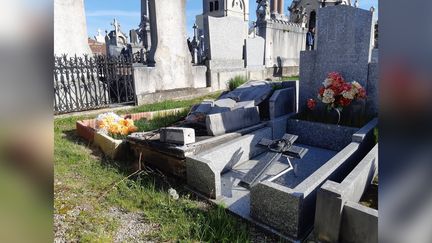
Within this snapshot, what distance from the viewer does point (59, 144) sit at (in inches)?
179

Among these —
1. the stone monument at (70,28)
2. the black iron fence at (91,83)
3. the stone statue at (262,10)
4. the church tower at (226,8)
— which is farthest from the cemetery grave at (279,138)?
the church tower at (226,8)

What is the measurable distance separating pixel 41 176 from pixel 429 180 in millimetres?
684

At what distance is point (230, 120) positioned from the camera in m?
4.38

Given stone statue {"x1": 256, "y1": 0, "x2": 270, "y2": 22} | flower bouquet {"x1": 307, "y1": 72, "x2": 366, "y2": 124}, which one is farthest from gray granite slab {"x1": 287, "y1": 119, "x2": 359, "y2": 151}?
stone statue {"x1": 256, "y1": 0, "x2": 270, "y2": 22}

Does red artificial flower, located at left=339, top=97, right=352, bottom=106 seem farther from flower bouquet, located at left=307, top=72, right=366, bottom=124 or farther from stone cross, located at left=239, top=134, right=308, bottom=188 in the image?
stone cross, located at left=239, top=134, right=308, bottom=188

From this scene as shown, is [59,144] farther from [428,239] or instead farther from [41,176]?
[428,239]

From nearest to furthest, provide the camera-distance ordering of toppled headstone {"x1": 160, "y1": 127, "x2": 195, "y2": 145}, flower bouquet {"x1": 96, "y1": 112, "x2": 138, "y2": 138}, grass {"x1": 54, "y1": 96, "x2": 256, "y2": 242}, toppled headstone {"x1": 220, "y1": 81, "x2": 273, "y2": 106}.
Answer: grass {"x1": 54, "y1": 96, "x2": 256, "y2": 242} → toppled headstone {"x1": 160, "y1": 127, "x2": 195, "y2": 145} → flower bouquet {"x1": 96, "y1": 112, "x2": 138, "y2": 138} → toppled headstone {"x1": 220, "y1": 81, "x2": 273, "y2": 106}

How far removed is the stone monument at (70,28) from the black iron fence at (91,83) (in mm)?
384

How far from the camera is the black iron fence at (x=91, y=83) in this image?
21.9ft

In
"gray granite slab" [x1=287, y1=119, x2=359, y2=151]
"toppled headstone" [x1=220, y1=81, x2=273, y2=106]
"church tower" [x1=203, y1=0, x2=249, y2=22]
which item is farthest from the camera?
"church tower" [x1=203, y1=0, x2=249, y2=22]

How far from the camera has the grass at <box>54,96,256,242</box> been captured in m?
2.45

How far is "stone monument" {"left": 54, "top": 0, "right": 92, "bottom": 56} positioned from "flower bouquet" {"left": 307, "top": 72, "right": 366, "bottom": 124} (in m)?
6.02

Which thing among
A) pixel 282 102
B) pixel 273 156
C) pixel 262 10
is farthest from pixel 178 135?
pixel 262 10

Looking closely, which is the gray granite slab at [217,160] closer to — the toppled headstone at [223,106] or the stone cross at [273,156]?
the stone cross at [273,156]
